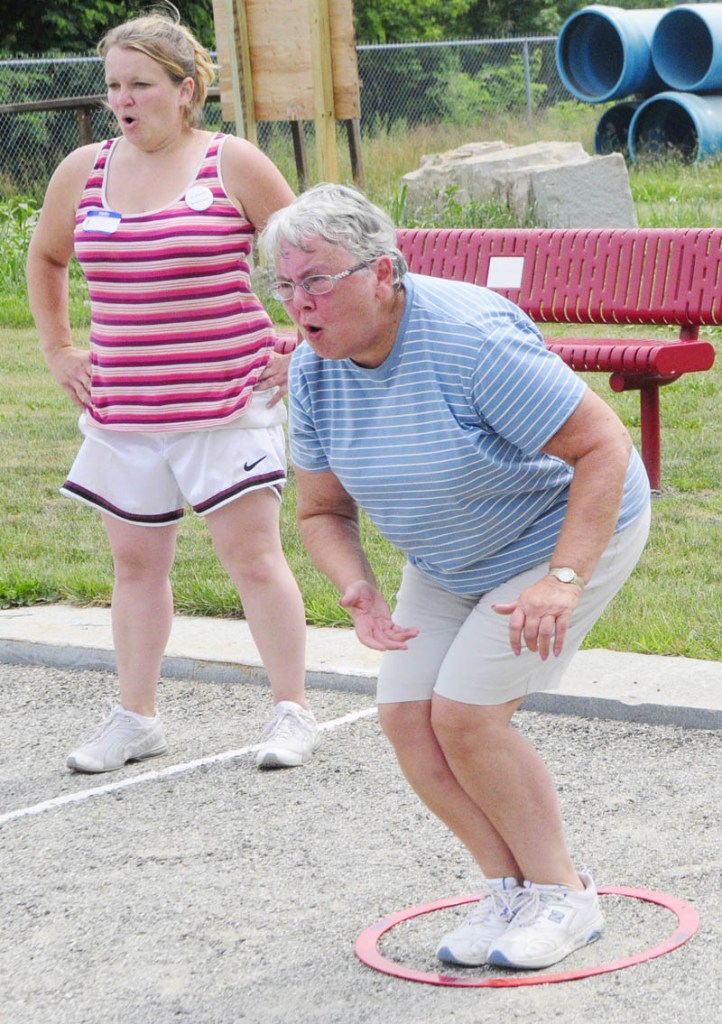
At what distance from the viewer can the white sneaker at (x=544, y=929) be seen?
10.2 feet

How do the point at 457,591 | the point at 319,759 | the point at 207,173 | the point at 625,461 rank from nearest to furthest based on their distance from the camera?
the point at 625,461 → the point at 457,591 → the point at 207,173 → the point at 319,759

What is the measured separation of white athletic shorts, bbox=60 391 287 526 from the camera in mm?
4344

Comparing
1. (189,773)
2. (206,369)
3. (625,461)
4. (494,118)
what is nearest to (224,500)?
(206,369)

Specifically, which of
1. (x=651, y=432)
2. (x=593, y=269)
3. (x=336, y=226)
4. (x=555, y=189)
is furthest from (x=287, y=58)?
(x=555, y=189)

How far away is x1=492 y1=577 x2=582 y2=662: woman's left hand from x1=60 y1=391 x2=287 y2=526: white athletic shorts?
1.62 meters

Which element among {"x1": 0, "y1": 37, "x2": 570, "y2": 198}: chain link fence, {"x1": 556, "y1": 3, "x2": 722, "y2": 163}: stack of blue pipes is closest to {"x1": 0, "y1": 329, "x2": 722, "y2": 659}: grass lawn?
{"x1": 0, "y1": 37, "x2": 570, "y2": 198}: chain link fence

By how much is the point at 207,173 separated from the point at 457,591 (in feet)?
5.33

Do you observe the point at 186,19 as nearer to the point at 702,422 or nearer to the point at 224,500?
the point at 702,422

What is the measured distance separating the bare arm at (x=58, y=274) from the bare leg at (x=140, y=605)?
0.41 m

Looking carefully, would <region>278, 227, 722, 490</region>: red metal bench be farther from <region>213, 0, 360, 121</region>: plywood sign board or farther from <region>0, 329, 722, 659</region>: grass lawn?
<region>213, 0, 360, 121</region>: plywood sign board

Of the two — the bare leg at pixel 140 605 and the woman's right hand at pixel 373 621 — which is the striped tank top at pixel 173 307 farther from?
the woman's right hand at pixel 373 621

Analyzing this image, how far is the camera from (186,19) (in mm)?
26922

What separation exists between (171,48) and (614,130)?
2103 centimetres

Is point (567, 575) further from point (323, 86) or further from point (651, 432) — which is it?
point (323, 86)
